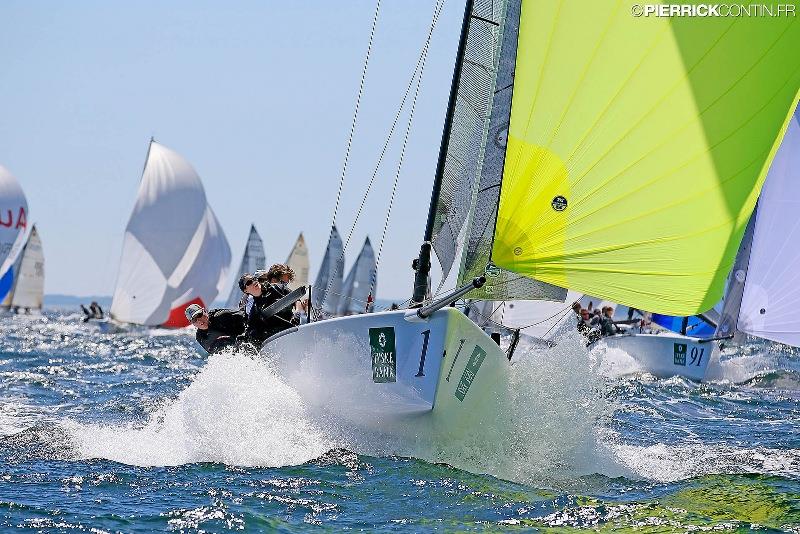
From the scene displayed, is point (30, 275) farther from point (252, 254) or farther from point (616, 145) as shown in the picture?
point (616, 145)

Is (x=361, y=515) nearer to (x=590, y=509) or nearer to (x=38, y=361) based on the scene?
(x=590, y=509)

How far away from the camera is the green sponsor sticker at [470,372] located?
758 cm

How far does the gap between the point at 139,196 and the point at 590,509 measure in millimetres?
34138

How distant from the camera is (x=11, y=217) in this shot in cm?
4591

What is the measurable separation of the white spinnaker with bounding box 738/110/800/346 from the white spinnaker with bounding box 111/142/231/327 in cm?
2469

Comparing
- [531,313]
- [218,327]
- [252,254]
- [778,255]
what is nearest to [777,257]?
[778,255]

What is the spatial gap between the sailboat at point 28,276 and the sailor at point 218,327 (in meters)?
53.4

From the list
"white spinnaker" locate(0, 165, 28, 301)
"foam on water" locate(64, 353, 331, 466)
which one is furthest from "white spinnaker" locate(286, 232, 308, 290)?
"foam on water" locate(64, 353, 331, 466)

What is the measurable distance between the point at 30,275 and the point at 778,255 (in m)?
51.1

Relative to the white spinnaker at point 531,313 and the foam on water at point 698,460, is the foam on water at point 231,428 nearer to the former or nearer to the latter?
the foam on water at point 698,460

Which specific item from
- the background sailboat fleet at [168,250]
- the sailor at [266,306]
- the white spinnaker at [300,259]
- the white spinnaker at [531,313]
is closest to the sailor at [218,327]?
the sailor at [266,306]

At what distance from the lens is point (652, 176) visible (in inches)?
316

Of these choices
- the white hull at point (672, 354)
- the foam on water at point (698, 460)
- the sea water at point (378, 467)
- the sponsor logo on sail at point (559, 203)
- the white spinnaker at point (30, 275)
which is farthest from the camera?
the white spinnaker at point (30, 275)

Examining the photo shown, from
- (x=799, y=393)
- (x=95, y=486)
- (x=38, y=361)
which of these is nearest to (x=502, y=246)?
(x=95, y=486)
